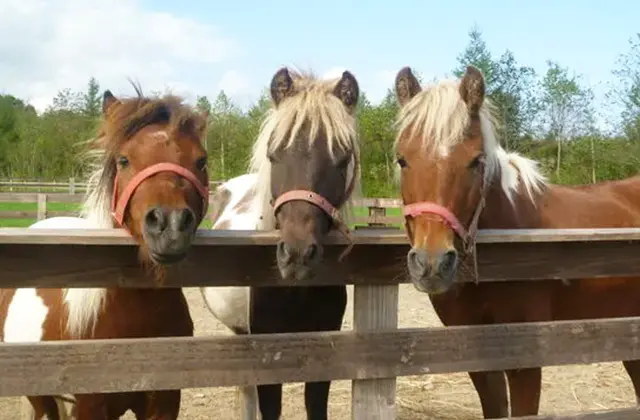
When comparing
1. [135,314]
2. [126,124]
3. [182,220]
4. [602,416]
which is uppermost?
[126,124]

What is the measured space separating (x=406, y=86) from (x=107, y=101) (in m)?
1.38

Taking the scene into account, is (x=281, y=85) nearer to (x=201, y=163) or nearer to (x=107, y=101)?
(x=201, y=163)

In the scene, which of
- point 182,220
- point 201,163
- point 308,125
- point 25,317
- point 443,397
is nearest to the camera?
point 182,220

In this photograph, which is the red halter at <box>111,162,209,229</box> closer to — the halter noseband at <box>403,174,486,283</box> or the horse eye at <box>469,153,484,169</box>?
the halter noseband at <box>403,174,486,283</box>

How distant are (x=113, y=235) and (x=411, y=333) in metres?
1.10

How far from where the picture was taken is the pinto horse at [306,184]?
2.54m

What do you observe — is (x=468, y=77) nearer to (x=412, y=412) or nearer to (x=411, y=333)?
(x=411, y=333)

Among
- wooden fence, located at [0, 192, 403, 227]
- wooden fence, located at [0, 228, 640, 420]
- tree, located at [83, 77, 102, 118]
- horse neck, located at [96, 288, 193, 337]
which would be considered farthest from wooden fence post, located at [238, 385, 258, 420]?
tree, located at [83, 77, 102, 118]

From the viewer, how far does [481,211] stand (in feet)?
10.2

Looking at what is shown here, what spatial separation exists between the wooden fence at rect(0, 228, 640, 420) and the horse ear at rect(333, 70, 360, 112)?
0.84 m

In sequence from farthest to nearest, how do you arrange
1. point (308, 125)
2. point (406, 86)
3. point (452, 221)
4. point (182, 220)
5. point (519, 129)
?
1. point (519, 129)
2. point (406, 86)
3. point (308, 125)
4. point (452, 221)
5. point (182, 220)

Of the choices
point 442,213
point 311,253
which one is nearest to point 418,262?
point 442,213

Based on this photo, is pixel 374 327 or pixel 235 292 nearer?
pixel 374 327

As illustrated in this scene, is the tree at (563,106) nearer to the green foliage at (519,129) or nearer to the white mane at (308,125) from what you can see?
the green foliage at (519,129)
